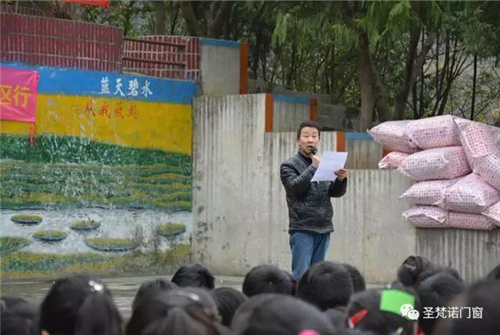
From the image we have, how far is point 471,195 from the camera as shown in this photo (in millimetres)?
10484

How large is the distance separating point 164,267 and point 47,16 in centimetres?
333

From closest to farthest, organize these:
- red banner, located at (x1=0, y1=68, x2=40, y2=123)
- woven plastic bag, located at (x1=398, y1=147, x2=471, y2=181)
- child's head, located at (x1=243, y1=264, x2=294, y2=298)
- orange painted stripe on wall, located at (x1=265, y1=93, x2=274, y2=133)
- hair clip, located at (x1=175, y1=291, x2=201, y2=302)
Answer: hair clip, located at (x1=175, y1=291, x2=201, y2=302), child's head, located at (x1=243, y1=264, x2=294, y2=298), woven plastic bag, located at (x1=398, y1=147, x2=471, y2=181), red banner, located at (x1=0, y1=68, x2=40, y2=123), orange painted stripe on wall, located at (x1=265, y1=93, x2=274, y2=133)

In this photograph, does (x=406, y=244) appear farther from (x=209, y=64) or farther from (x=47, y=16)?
(x=47, y=16)

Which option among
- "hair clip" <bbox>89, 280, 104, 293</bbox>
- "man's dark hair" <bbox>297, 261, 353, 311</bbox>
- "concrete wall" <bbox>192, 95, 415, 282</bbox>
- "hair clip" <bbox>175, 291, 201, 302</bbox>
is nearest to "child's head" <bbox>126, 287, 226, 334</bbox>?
"hair clip" <bbox>175, 291, 201, 302</bbox>

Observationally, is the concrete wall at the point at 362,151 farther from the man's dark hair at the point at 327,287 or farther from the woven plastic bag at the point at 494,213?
the man's dark hair at the point at 327,287

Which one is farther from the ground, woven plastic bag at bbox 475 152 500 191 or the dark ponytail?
woven plastic bag at bbox 475 152 500 191

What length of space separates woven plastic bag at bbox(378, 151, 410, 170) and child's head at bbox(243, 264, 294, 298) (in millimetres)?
6089

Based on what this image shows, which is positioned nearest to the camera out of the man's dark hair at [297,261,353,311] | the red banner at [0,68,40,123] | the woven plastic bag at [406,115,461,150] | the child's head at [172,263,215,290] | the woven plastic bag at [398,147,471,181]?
the man's dark hair at [297,261,353,311]

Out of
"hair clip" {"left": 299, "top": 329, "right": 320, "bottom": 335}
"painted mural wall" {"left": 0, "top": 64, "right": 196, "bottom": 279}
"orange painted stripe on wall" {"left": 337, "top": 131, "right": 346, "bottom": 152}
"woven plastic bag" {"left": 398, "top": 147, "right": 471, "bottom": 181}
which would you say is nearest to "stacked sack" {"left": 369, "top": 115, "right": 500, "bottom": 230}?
"woven plastic bag" {"left": 398, "top": 147, "right": 471, "bottom": 181}

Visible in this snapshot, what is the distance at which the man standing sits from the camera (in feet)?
25.2

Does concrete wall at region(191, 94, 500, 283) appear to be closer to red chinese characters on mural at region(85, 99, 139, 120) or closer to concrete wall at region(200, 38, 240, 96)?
concrete wall at region(200, 38, 240, 96)

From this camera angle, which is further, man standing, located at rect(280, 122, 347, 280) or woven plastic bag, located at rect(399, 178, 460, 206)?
woven plastic bag, located at rect(399, 178, 460, 206)

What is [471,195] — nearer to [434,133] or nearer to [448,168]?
[448,168]

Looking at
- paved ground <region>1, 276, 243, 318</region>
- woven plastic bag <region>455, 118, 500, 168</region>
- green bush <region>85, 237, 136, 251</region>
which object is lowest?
paved ground <region>1, 276, 243, 318</region>
